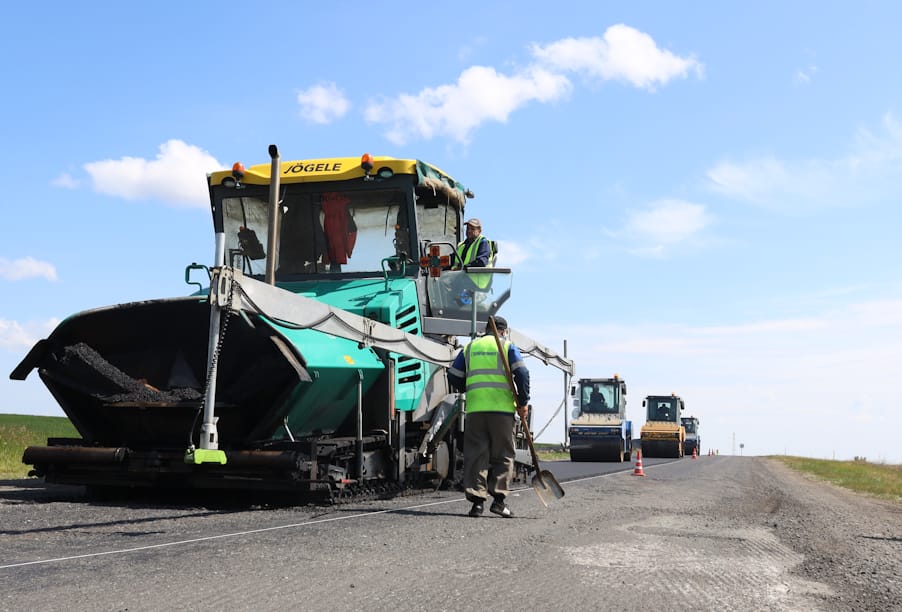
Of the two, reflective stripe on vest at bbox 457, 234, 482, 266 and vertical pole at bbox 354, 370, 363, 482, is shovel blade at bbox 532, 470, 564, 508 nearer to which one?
vertical pole at bbox 354, 370, 363, 482

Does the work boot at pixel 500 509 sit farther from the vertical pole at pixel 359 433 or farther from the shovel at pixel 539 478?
the vertical pole at pixel 359 433

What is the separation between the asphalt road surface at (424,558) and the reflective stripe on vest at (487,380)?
38.5 inches

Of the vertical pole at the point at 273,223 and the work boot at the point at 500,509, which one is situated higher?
the vertical pole at the point at 273,223

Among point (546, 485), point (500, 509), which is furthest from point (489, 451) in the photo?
point (546, 485)

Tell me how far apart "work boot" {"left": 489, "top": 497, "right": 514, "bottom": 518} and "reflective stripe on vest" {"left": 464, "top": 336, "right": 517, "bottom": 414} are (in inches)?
31.8

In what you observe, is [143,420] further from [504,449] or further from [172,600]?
[172,600]

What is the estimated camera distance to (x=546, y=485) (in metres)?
8.69

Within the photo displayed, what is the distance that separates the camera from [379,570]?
187 inches

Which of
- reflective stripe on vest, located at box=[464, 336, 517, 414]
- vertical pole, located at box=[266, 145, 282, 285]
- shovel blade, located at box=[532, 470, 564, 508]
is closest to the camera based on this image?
vertical pole, located at box=[266, 145, 282, 285]

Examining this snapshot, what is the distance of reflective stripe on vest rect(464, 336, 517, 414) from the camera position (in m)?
8.09

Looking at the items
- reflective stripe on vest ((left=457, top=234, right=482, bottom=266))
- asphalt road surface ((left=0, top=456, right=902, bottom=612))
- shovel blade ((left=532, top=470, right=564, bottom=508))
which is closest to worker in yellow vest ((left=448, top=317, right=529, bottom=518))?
asphalt road surface ((left=0, top=456, right=902, bottom=612))

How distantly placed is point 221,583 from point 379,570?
867 millimetres

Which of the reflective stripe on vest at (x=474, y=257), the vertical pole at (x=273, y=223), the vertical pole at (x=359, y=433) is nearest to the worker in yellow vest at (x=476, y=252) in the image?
the reflective stripe on vest at (x=474, y=257)

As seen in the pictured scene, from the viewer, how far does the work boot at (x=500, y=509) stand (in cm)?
772
